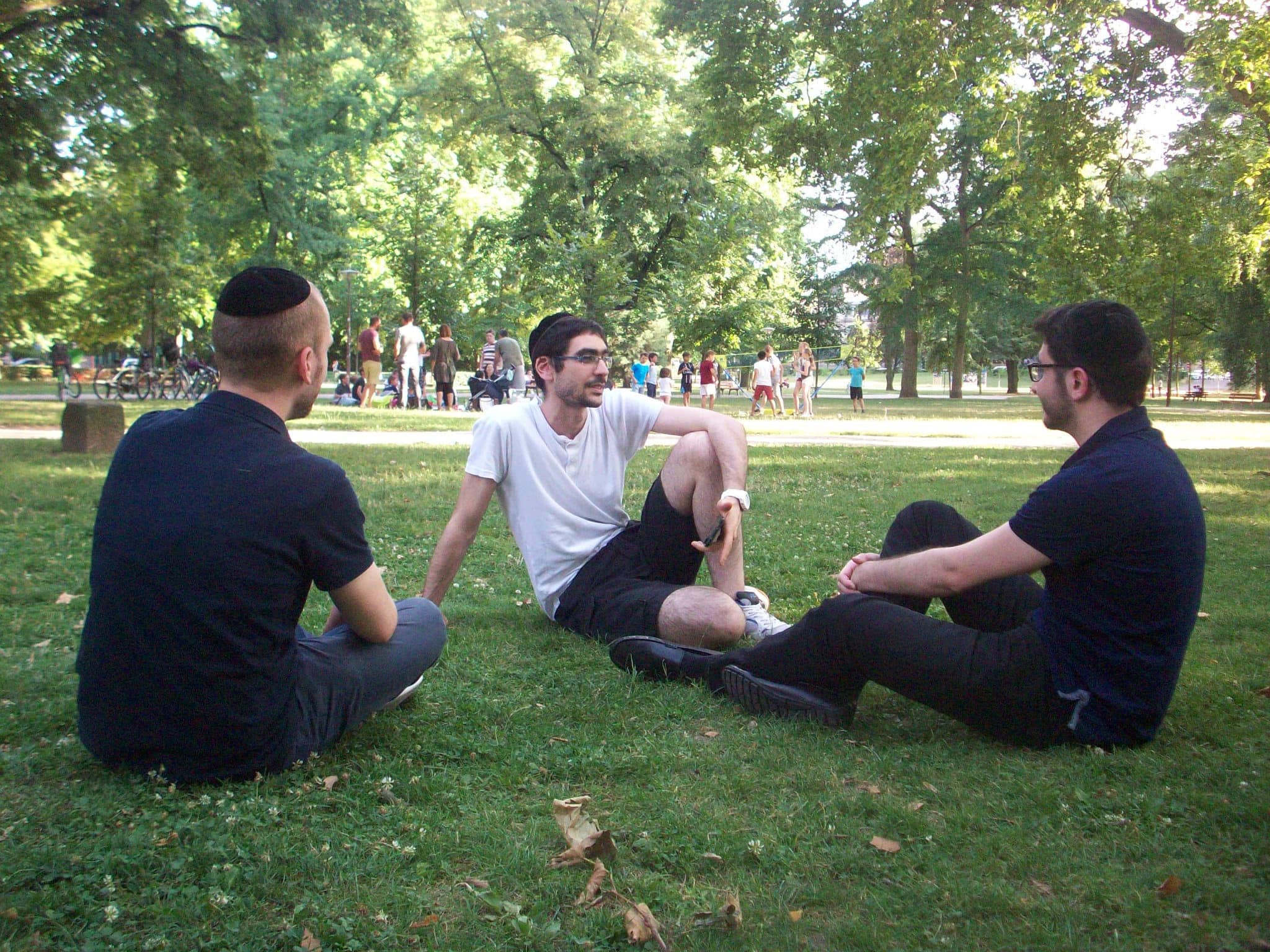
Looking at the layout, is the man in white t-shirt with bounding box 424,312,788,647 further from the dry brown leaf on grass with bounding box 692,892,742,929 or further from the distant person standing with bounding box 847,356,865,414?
the distant person standing with bounding box 847,356,865,414

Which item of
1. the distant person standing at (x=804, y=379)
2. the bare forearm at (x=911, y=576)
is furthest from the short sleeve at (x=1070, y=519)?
the distant person standing at (x=804, y=379)

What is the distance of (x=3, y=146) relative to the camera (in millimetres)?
14188

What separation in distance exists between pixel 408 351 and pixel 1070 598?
2424cm

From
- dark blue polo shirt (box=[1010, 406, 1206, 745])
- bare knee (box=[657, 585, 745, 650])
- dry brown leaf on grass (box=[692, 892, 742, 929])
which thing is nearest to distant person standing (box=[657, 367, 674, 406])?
bare knee (box=[657, 585, 745, 650])

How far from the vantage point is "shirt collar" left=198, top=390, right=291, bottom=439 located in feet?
10.2

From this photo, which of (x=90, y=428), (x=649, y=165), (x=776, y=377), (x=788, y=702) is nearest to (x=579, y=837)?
(x=788, y=702)

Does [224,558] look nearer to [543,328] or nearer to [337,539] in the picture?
[337,539]

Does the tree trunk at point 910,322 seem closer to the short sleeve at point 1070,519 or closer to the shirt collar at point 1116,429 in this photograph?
the shirt collar at point 1116,429

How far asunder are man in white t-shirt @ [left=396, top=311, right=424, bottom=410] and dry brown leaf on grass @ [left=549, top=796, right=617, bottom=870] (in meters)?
23.2

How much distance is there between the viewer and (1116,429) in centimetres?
348

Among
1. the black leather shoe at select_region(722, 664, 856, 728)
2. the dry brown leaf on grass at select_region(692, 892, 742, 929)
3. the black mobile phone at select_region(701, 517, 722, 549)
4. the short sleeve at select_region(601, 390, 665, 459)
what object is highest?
the short sleeve at select_region(601, 390, 665, 459)

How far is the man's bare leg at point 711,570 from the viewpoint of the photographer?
15.4 ft

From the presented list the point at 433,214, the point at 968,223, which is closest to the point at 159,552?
the point at 433,214

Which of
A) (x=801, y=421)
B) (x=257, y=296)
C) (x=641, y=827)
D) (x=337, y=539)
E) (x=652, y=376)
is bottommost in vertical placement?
(x=641, y=827)
